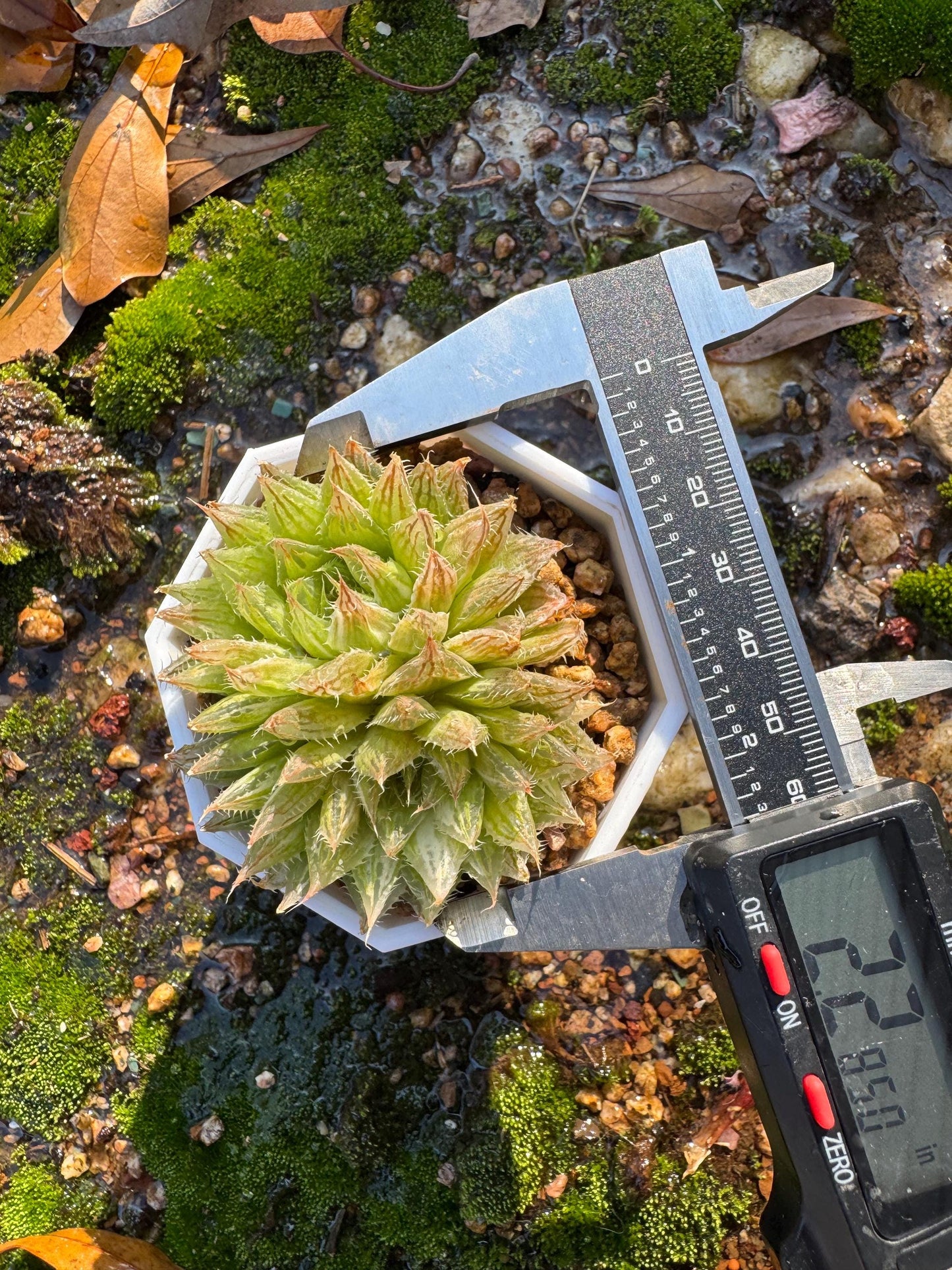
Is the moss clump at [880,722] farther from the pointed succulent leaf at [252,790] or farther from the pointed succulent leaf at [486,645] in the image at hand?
the pointed succulent leaf at [252,790]

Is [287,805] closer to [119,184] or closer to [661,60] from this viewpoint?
[119,184]

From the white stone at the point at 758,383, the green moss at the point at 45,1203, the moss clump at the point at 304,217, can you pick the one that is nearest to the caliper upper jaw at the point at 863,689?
the white stone at the point at 758,383

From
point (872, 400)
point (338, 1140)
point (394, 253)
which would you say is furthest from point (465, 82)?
point (338, 1140)

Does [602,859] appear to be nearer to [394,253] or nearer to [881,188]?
[394,253]

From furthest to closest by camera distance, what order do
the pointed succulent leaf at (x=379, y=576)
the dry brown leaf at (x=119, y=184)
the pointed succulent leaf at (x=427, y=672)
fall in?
the dry brown leaf at (x=119, y=184), the pointed succulent leaf at (x=379, y=576), the pointed succulent leaf at (x=427, y=672)

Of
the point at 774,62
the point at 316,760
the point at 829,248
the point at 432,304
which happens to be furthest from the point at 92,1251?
the point at 774,62
